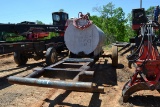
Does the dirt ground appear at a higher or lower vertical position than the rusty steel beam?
lower

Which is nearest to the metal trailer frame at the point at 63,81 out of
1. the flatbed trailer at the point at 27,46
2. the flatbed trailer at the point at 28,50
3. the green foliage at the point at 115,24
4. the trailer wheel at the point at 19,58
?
the flatbed trailer at the point at 28,50

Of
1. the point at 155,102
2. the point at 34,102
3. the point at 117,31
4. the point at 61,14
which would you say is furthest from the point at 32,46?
the point at 117,31

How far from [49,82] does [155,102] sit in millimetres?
2536

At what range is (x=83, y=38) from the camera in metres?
8.90

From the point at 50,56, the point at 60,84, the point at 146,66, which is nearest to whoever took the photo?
the point at 60,84

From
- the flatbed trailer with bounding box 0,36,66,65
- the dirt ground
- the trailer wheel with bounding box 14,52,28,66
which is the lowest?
the dirt ground

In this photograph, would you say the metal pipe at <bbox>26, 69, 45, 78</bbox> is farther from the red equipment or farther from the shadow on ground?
the shadow on ground

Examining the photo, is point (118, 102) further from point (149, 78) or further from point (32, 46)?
point (32, 46)

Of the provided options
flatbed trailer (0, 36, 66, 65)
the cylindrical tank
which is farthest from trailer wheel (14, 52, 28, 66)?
the cylindrical tank

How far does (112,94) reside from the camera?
6199 mm

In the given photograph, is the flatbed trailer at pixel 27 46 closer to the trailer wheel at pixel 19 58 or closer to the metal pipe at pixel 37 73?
the trailer wheel at pixel 19 58

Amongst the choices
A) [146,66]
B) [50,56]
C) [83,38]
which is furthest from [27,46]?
[146,66]

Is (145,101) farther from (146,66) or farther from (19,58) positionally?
(19,58)

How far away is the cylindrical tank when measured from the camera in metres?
8.76
